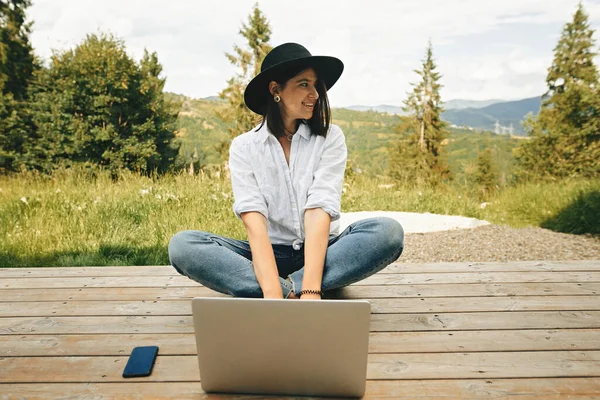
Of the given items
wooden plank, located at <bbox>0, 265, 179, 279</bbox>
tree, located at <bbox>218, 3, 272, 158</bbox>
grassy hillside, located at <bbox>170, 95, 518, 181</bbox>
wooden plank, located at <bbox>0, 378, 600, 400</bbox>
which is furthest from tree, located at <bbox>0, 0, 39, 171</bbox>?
grassy hillside, located at <bbox>170, 95, 518, 181</bbox>

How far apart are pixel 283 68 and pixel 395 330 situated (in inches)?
37.7

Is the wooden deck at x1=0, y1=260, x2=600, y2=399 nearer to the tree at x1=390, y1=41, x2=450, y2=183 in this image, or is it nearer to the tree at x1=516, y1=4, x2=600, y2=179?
the tree at x1=516, y1=4, x2=600, y2=179

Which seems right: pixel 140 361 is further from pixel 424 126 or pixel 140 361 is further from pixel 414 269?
pixel 424 126

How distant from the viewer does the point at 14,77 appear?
52.7ft

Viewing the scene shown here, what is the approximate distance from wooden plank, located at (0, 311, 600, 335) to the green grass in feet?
4.12

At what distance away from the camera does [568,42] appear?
2355 centimetres

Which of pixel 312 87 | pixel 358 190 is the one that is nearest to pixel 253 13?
pixel 358 190

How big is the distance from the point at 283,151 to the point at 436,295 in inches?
32.8

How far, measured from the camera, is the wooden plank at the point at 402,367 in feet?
4.21

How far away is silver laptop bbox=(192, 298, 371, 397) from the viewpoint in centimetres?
99

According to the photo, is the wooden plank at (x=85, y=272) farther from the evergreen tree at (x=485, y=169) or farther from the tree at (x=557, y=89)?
the evergreen tree at (x=485, y=169)

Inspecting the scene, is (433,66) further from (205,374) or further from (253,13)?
(205,374)

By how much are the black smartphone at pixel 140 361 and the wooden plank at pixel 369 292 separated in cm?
51

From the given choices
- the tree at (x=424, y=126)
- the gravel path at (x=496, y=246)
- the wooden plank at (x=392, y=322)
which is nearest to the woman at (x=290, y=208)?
the wooden plank at (x=392, y=322)
